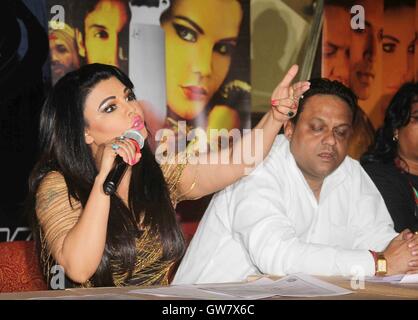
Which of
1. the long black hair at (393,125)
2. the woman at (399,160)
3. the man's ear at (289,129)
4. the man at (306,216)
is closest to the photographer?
the man at (306,216)

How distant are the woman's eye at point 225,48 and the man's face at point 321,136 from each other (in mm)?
1277

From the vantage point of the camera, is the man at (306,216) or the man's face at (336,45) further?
the man's face at (336,45)

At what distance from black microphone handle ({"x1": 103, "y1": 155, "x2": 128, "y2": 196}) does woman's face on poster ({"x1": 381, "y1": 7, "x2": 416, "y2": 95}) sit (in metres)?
2.66

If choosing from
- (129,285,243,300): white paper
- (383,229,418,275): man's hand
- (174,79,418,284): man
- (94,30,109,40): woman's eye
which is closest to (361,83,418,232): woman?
(174,79,418,284): man

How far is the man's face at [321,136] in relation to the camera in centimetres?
249

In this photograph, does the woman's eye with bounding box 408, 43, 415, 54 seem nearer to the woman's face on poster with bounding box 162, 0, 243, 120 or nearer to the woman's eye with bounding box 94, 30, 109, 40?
the woman's face on poster with bounding box 162, 0, 243, 120

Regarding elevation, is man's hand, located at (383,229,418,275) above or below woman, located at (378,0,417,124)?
below

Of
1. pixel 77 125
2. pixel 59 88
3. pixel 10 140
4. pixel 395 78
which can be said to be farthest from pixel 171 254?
pixel 395 78

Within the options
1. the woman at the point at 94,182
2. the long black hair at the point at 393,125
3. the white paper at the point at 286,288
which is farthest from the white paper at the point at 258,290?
the long black hair at the point at 393,125

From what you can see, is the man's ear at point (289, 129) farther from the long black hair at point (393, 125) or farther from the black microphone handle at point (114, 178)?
the black microphone handle at point (114, 178)

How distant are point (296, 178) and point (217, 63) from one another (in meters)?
1.51

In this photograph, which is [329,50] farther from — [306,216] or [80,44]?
[306,216]

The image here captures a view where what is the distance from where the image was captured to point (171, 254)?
213 centimetres

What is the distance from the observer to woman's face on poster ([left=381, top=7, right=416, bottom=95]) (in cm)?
395
